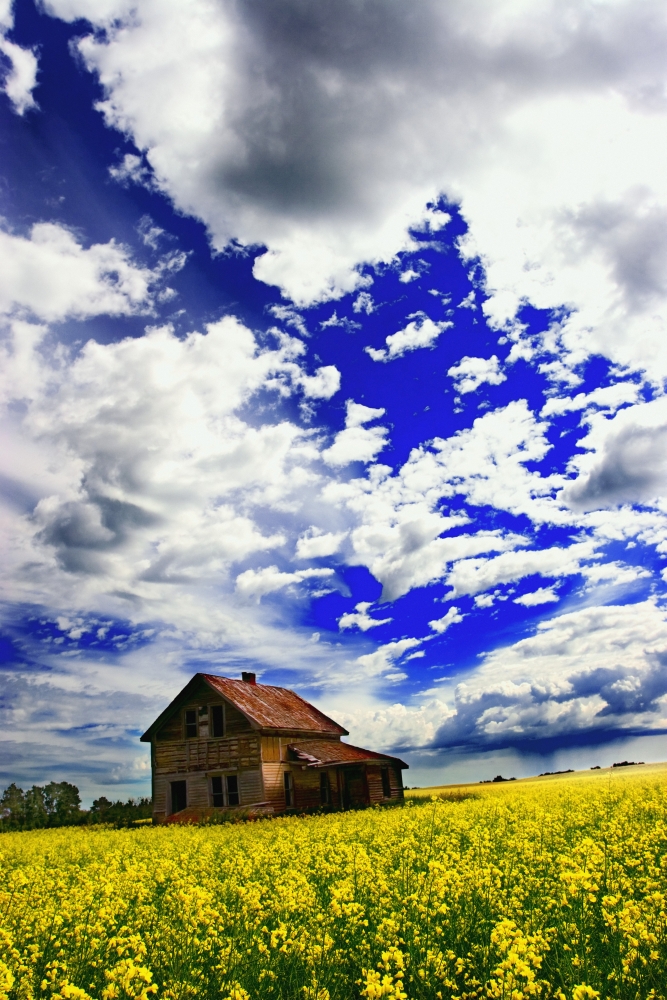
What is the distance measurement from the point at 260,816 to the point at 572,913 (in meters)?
24.6

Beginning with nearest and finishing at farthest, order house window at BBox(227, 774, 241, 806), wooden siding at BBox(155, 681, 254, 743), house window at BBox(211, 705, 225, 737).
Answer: house window at BBox(227, 774, 241, 806) < wooden siding at BBox(155, 681, 254, 743) < house window at BBox(211, 705, 225, 737)

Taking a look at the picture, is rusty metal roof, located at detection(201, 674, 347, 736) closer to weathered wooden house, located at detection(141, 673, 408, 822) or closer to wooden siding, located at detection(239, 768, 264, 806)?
weathered wooden house, located at detection(141, 673, 408, 822)

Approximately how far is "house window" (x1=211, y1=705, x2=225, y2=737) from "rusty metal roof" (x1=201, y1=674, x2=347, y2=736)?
2.95 feet

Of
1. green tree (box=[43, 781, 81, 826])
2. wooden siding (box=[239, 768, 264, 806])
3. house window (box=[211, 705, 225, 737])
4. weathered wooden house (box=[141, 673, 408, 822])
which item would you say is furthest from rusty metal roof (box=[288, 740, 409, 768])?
green tree (box=[43, 781, 81, 826])

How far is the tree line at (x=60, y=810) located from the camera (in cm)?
3553

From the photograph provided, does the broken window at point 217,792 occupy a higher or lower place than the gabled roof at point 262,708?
lower

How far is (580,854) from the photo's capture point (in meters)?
6.74

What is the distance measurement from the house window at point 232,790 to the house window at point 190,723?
9.96ft

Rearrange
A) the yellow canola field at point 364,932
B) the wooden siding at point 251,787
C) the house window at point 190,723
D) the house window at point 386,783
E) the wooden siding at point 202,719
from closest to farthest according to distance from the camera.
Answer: the yellow canola field at point 364,932 < the wooden siding at point 251,787 < the wooden siding at point 202,719 < the house window at point 190,723 < the house window at point 386,783

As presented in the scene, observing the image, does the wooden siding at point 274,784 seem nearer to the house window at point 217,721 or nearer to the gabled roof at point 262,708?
the gabled roof at point 262,708

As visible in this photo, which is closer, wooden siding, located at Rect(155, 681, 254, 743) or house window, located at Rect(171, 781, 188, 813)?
wooden siding, located at Rect(155, 681, 254, 743)

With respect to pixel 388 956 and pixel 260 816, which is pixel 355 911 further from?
pixel 260 816

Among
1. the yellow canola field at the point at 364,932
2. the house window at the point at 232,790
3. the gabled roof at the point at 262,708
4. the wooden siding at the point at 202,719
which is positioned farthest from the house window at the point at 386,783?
the yellow canola field at the point at 364,932

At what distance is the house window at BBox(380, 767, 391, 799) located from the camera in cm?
3472
